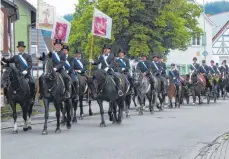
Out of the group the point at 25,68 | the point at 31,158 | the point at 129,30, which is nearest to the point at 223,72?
the point at 129,30

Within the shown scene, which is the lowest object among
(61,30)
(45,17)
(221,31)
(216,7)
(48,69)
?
(48,69)

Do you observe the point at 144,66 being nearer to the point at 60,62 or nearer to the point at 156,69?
the point at 156,69

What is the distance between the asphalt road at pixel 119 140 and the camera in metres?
11.7

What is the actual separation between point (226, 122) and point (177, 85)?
9.96m

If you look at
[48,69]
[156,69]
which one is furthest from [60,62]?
[156,69]

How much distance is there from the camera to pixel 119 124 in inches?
728

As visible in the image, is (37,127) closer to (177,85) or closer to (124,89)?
(124,89)

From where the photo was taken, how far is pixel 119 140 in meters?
14.0

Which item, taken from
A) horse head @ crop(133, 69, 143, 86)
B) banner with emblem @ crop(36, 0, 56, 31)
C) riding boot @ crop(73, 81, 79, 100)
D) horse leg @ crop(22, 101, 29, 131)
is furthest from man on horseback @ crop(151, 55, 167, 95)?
horse leg @ crop(22, 101, 29, 131)

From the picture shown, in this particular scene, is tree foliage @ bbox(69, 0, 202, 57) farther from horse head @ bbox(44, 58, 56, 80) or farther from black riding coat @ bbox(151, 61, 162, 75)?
horse head @ bbox(44, 58, 56, 80)

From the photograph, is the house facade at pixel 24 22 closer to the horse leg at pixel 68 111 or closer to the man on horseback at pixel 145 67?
the man on horseback at pixel 145 67

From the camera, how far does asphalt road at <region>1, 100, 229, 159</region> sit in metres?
11.7

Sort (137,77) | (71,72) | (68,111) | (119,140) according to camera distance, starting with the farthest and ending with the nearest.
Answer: (137,77)
(71,72)
(68,111)
(119,140)

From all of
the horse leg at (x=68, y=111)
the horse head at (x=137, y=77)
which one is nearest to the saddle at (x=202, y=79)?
the horse head at (x=137, y=77)
